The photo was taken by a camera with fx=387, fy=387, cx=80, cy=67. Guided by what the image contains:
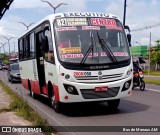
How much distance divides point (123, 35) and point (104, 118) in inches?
112

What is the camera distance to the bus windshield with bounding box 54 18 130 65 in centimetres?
1123

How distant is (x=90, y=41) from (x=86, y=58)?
63 cm

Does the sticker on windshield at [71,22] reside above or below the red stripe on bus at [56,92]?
above

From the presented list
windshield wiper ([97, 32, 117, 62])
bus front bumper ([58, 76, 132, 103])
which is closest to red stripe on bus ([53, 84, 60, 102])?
bus front bumper ([58, 76, 132, 103])

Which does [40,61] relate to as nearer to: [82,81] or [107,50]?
[107,50]

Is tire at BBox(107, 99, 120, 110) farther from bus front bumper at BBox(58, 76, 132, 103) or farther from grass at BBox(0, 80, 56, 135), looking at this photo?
grass at BBox(0, 80, 56, 135)

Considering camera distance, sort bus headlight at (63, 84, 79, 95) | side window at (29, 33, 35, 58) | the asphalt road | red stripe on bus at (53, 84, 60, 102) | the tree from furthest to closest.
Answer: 1. the tree
2. side window at (29, 33, 35, 58)
3. red stripe on bus at (53, 84, 60, 102)
4. bus headlight at (63, 84, 79, 95)
5. the asphalt road

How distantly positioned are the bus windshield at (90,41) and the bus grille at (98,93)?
805 mm

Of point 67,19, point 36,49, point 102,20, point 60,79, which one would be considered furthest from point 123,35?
point 36,49

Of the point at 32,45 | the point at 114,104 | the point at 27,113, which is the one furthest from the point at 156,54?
the point at 27,113

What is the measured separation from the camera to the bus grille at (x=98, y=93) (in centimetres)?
1098

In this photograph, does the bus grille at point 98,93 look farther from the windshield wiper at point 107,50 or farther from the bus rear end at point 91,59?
the windshield wiper at point 107,50

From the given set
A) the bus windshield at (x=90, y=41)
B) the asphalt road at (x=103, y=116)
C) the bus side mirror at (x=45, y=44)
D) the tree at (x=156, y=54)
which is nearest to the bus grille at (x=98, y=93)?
the asphalt road at (x=103, y=116)

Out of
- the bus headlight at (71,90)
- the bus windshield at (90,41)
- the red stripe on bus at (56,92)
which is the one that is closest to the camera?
the bus headlight at (71,90)
